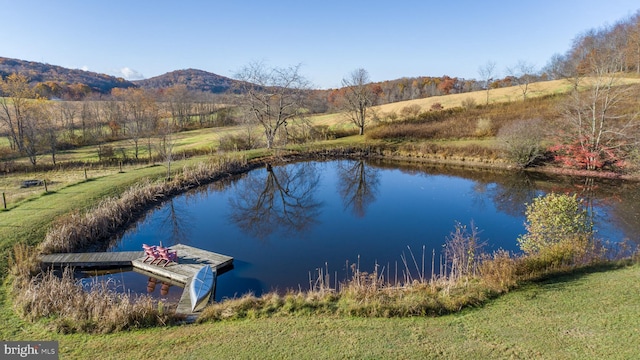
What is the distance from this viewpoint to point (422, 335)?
7719 millimetres

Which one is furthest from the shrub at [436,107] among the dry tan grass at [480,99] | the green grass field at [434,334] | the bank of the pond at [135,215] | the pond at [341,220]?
the green grass field at [434,334]

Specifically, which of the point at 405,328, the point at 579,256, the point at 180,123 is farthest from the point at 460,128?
the point at 180,123

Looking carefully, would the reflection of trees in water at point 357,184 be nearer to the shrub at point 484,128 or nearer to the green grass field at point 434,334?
the green grass field at point 434,334

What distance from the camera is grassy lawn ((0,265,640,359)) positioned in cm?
697

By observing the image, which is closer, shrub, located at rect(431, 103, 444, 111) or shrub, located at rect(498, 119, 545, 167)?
shrub, located at rect(498, 119, 545, 167)

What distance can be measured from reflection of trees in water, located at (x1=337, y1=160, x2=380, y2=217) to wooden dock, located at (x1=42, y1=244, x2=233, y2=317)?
8.90 m

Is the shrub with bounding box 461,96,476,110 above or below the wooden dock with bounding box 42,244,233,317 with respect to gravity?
above

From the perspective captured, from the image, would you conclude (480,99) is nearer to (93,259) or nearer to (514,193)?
(514,193)

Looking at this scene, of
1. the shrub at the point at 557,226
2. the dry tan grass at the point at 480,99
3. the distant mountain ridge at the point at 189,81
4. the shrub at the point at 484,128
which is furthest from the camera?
the distant mountain ridge at the point at 189,81

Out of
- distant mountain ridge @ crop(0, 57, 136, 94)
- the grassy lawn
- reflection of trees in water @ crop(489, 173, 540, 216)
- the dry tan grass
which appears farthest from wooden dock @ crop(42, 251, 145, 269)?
distant mountain ridge @ crop(0, 57, 136, 94)

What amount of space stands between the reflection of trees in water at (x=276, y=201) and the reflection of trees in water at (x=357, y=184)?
2157 mm

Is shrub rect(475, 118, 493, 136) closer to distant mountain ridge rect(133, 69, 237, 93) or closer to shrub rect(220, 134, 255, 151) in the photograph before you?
shrub rect(220, 134, 255, 151)

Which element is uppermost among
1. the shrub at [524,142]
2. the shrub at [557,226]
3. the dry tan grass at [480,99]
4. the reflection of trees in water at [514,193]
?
the dry tan grass at [480,99]

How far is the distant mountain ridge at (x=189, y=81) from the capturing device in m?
157
